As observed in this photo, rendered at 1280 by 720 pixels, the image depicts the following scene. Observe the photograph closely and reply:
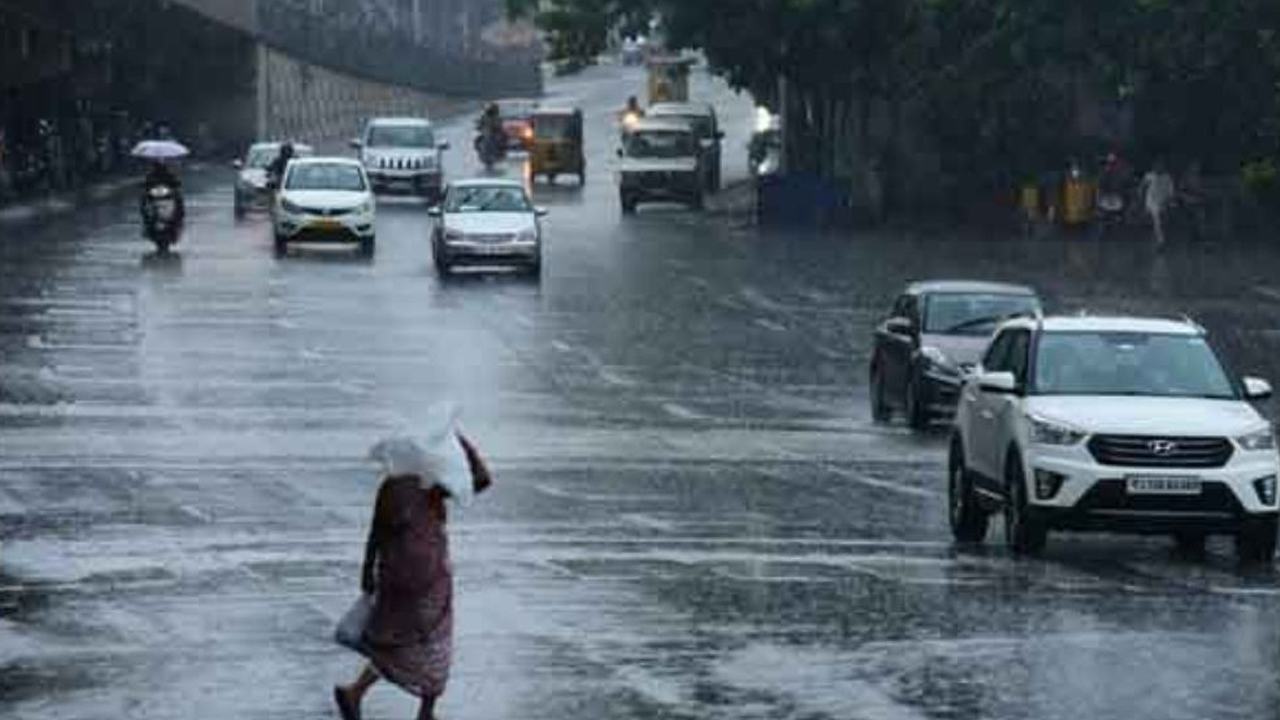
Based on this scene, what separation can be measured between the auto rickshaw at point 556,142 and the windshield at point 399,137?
13101 mm

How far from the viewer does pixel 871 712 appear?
52.5 ft

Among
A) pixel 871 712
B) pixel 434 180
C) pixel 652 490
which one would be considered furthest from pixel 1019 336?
pixel 434 180

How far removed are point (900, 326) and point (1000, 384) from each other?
13.6 metres

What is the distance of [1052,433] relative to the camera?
76.0 ft

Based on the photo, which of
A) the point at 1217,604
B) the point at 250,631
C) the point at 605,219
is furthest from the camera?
the point at 605,219

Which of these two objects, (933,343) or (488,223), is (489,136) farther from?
(933,343)

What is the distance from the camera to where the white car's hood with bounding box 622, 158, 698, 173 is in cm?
8519

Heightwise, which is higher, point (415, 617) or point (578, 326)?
point (415, 617)

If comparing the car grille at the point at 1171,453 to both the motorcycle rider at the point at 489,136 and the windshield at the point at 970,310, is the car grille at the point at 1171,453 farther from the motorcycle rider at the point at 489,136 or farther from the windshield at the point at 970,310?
the motorcycle rider at the point at 489,136

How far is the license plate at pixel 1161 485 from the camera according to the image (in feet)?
74.8

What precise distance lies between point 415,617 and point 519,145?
99948 mm

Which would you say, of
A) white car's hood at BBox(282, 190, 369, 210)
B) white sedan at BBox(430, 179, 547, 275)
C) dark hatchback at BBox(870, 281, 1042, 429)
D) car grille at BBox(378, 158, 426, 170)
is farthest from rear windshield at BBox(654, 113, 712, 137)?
dark hatchback at BBox(870, 281, 1042, 429)

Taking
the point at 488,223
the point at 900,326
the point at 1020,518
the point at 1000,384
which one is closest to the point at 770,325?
the point at 488,223

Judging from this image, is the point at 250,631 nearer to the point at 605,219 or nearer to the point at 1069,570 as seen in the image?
the point at 1069,570
